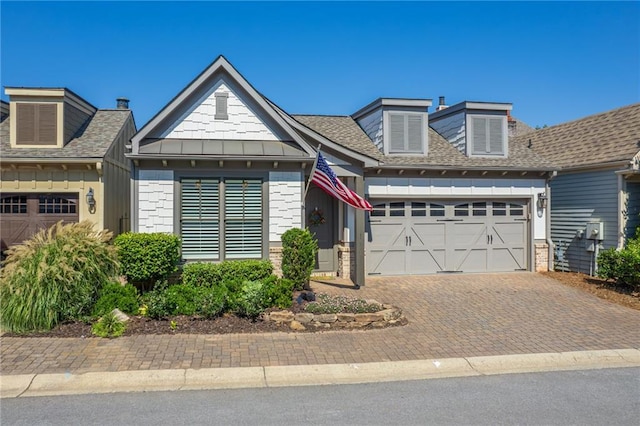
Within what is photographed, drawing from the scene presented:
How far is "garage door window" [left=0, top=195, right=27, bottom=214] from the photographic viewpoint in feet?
43.2

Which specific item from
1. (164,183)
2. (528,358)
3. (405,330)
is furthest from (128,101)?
(528,358)

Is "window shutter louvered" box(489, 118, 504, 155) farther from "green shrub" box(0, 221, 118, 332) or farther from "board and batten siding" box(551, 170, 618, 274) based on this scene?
"green shrub" box(0, 221, 118, 332)

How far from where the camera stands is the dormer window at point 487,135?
1550 centimetres

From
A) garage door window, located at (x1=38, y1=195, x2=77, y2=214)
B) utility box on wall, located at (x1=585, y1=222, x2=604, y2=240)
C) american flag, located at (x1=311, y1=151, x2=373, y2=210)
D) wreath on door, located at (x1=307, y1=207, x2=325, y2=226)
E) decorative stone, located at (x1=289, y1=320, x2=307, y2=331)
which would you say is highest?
american flag, located at (x1=311, y1=151, x2=373, y2=210)

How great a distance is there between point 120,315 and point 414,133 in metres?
10.2

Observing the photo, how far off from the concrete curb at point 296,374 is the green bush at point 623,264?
523 centimetres

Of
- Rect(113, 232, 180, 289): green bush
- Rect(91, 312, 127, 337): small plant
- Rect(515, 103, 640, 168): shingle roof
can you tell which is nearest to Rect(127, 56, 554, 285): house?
Rect(113, 232, 180, 289): green bush

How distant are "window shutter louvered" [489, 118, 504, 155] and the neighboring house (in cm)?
204

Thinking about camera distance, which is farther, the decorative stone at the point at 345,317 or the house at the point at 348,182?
the house at the point at 348,182

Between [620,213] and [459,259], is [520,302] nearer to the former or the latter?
[459,259]

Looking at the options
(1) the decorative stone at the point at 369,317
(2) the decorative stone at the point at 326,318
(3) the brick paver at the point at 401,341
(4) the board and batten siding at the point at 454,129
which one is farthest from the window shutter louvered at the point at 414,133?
(2) the decorative stone at the point at 326,318

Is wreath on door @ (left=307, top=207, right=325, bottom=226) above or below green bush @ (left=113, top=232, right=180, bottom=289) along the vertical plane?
above

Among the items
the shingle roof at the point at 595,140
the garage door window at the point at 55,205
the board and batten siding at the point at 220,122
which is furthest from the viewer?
the shingle roof at the point at 595,140

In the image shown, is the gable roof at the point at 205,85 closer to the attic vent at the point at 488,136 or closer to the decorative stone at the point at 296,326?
the decorative stone at the point at 296,326
